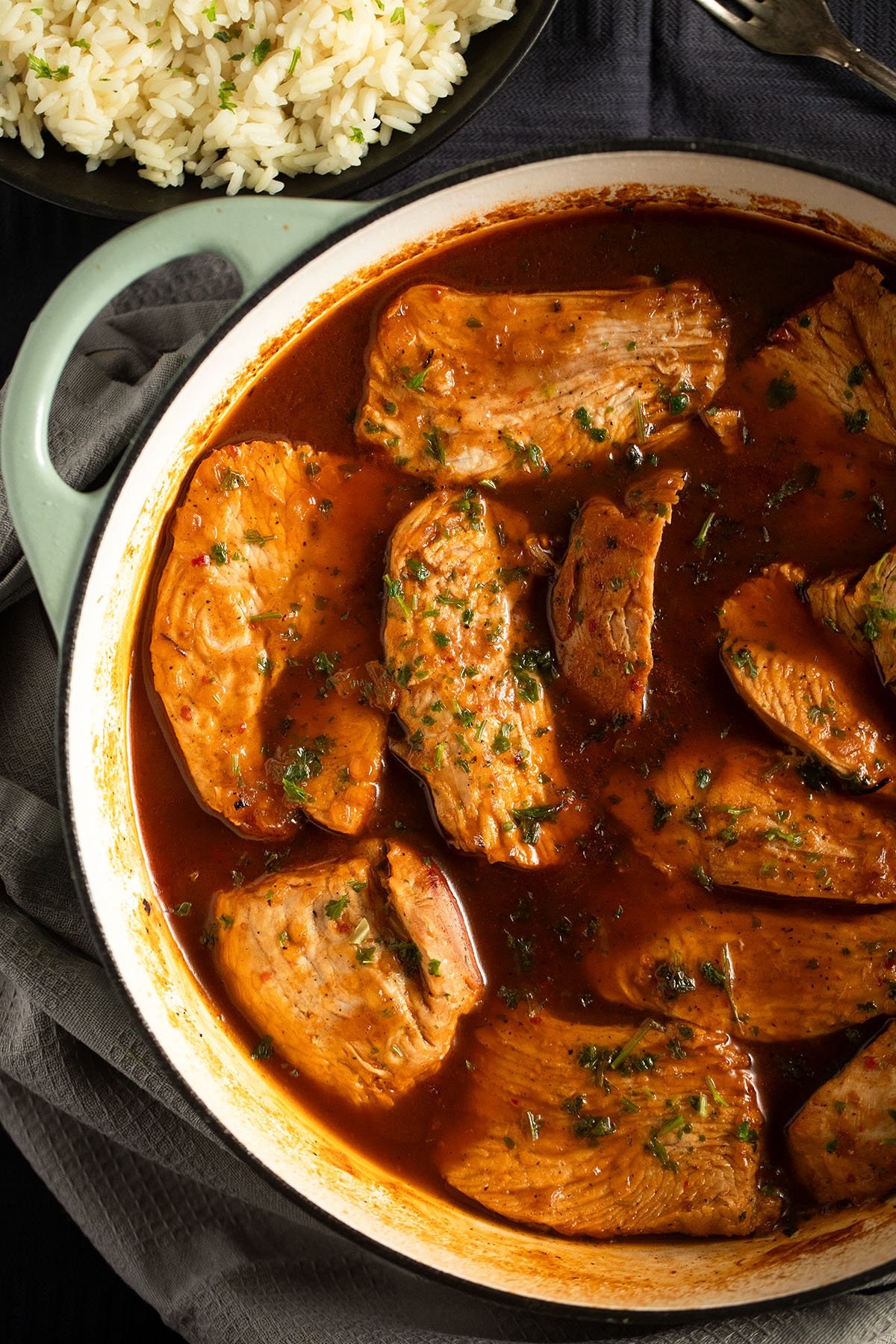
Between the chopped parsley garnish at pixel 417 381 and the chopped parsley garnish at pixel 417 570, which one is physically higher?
the chopped parsley garnish at pixel 417 381

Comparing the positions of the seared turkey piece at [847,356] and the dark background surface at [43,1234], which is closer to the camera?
the seared turkey piece at [847,356]

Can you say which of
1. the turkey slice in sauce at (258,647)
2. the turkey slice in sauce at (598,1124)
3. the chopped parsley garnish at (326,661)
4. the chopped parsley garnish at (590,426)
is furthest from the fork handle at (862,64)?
the turkey slice in sauce at (598,1124)

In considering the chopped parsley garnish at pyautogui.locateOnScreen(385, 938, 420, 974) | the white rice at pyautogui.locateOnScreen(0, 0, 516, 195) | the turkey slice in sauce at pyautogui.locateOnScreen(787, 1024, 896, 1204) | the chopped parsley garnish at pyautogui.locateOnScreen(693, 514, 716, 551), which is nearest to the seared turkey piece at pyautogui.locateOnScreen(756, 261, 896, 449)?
the chopped parsley garnish at pyautogui.locateOnScreen(693, 514, 716, 551)

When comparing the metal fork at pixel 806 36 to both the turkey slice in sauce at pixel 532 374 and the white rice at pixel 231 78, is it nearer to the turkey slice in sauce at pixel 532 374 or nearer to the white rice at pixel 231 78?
the white rice at pixel 231 78

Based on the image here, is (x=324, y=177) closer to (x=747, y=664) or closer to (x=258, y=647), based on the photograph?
(x=258, y=647)

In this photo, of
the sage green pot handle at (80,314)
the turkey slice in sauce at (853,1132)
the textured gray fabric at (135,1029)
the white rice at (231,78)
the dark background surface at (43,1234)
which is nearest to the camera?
the sage green pot handle at (80,314)

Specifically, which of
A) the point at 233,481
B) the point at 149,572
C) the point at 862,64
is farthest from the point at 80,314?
the point at 862,64

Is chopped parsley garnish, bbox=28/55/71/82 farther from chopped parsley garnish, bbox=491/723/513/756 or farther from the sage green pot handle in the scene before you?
chopped parsley garnish, bbox=491/723/513/756
